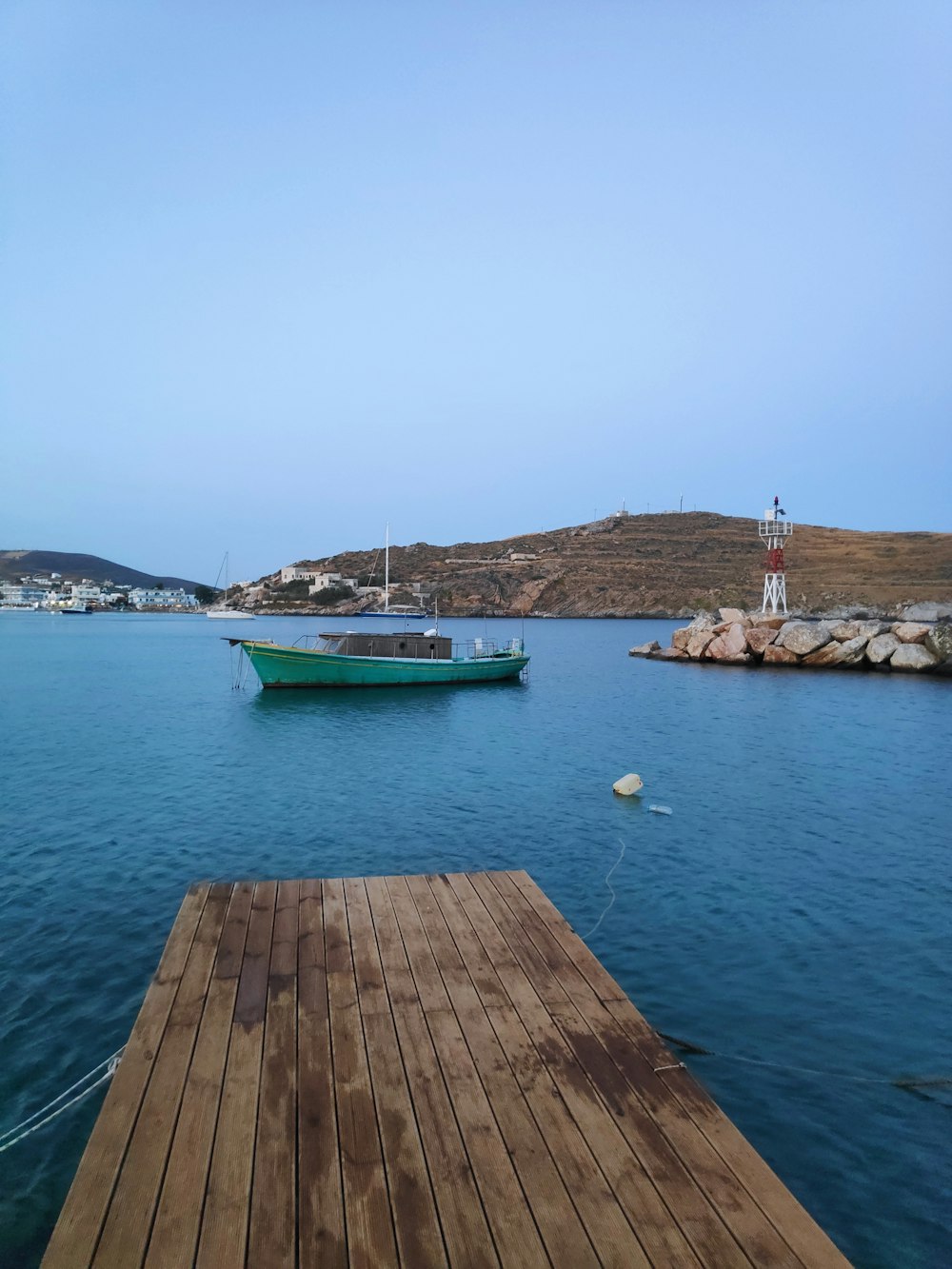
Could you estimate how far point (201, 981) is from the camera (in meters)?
5.93

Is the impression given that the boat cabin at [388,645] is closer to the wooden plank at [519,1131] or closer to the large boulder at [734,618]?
the large boulder at [734,618]

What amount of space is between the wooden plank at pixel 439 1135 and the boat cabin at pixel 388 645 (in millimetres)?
31817

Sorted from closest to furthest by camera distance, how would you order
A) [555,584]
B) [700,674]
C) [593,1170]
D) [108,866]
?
[593,1170], [108,866], [700,674], [555,584]

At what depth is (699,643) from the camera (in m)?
58.3

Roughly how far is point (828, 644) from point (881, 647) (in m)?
3.06

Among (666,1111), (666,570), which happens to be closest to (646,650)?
(666,1111)

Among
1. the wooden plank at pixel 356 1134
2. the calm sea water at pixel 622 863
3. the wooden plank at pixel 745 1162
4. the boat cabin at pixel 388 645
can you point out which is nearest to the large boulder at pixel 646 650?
the boat cabin at pixel 388 645

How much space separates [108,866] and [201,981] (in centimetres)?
813

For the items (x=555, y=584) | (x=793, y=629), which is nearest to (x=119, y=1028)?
(x=793, y=629)

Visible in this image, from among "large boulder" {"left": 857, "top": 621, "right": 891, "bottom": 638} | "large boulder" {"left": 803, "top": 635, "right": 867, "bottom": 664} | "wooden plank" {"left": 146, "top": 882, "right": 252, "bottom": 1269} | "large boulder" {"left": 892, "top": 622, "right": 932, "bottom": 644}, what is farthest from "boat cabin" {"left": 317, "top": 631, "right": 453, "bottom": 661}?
"wooden plank" {"left": 146, "top": 882, "right": 252, "bottom": 1269}

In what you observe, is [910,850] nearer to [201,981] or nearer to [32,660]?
[201,981]

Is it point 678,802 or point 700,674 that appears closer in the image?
point 678,802

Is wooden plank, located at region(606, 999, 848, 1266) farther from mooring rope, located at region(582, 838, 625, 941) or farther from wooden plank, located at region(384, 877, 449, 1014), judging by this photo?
mooring rope, located at region(582, 838, 625, 941)

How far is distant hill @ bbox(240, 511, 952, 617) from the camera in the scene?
113938 mm
